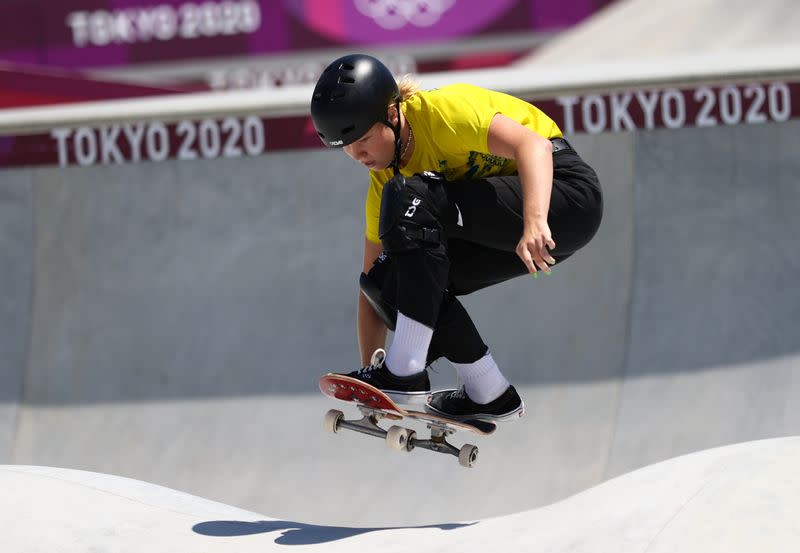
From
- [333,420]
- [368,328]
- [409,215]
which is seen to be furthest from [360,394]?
[409,215]

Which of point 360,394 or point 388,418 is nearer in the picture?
point 360,394

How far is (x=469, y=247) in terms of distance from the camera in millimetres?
3889

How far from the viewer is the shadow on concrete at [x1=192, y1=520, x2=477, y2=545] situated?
3.57m

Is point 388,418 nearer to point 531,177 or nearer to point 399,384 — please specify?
point 399,384

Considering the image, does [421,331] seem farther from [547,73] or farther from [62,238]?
[62,238]

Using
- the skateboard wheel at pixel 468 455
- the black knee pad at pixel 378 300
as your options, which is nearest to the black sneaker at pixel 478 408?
the skateboard wheel at pixel 468 455

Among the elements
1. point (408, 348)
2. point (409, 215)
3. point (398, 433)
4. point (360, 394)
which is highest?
point (409, 215)

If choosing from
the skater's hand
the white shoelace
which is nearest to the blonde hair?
the skater's hand

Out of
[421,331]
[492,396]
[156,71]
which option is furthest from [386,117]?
[156,71]

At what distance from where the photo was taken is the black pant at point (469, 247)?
3662 mm

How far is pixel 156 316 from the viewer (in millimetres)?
6648

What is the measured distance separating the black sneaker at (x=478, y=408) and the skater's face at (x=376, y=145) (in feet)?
3.07

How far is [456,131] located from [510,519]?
4.47ft

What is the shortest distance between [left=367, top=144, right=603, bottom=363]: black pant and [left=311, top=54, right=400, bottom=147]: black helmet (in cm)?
28
